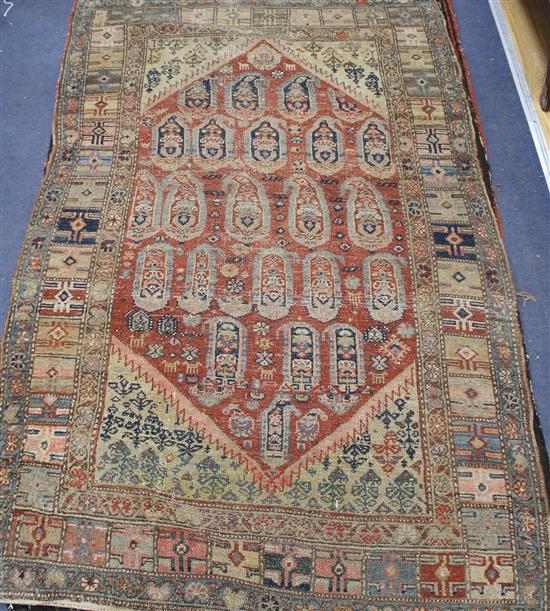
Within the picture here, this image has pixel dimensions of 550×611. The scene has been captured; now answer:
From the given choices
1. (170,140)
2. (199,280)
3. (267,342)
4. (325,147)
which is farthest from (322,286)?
(170,140)

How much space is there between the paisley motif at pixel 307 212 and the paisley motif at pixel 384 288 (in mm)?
264

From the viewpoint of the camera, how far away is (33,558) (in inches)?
119

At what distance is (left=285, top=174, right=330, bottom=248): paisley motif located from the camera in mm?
3896

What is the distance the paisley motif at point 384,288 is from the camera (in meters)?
3.62

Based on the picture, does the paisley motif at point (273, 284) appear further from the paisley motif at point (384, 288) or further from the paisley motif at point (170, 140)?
the paisley motif at point (170, 140)

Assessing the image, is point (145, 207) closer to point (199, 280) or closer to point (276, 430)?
point (199, 280)

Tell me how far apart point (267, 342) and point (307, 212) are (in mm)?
743

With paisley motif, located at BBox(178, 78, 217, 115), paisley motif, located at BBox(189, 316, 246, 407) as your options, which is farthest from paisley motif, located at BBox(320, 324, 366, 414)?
paisley motif, located at BBox(178, 78, 217, 115)

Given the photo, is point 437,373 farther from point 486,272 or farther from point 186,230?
point 186,230

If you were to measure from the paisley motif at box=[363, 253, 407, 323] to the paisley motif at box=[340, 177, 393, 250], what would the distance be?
0.10m

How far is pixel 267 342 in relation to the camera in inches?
139

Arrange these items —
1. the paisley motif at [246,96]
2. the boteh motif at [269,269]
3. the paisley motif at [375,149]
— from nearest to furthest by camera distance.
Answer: the boteh motif at [269,269], the paisley motif at [375,149], the paisley motif at [246,96]

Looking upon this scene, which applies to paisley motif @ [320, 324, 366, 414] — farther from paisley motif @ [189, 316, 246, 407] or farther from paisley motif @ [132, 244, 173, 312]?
paisley motif @ [132, 244, 173, 312]

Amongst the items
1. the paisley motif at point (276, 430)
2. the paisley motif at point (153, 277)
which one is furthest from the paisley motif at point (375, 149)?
the paisley motif at point (276, 430)
